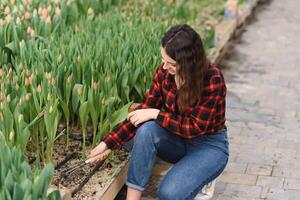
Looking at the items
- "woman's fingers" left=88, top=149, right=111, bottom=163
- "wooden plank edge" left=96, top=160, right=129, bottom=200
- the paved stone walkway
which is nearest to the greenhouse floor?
the paved stone walkway

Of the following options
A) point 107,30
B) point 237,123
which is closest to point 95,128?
point 107,30

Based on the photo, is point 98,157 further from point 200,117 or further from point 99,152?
point 200,117

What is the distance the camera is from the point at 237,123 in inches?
203

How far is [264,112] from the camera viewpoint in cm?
540

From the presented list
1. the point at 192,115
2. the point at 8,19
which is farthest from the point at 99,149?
the point at 8,19

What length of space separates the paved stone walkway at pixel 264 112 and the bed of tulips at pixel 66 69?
80 centimetres

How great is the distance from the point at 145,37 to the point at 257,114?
1057 mm

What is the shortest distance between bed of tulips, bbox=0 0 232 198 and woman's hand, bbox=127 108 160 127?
0.20m

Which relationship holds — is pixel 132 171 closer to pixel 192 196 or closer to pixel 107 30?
pixel 192 196

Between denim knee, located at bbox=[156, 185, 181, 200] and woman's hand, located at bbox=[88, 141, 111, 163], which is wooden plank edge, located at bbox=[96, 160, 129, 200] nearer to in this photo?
woman's hand, located at bbox=[88, 141, 111, 163]

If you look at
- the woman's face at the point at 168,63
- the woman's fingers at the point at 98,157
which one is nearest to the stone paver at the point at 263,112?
the woman's fingers at the point at 98,157

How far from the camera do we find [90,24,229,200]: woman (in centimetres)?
338

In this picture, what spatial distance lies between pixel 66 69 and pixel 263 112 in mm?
1919

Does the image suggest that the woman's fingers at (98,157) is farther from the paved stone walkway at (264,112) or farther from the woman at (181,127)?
the paved stone walkway at (264,112)
